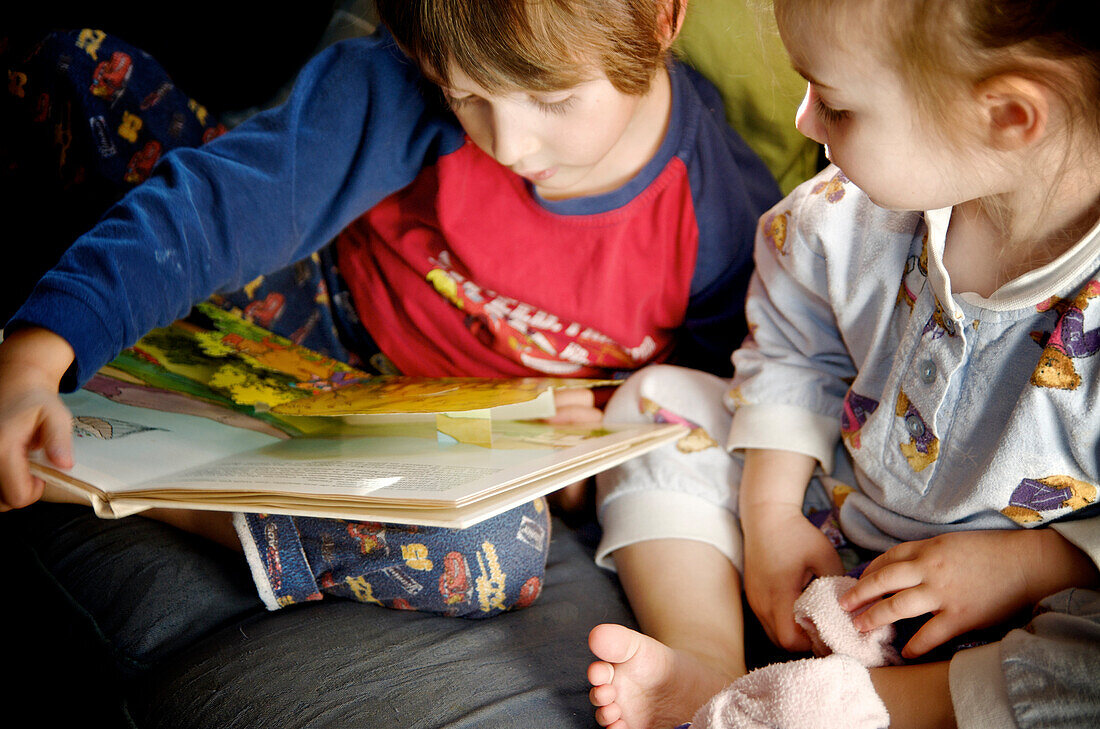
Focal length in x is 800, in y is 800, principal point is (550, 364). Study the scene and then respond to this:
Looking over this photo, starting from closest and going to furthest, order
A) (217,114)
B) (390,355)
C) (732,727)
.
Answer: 1. (732,727)
2. (390,355)
3. (217,114)

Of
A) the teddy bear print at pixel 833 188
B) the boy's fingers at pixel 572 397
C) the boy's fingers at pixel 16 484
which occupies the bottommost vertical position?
the boy's fingers at pixel 572 397

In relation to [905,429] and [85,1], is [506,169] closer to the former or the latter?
[905,429]

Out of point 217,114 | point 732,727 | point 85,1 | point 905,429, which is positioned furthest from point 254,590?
point 85,1

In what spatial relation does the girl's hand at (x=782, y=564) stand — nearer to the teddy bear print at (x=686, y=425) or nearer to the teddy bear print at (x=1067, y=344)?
the teddy bear print at (x=686, y=425)

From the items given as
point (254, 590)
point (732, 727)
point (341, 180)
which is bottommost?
point (254, 590)

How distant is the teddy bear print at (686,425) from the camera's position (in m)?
0.80

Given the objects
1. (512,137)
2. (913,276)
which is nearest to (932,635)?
(913,276)

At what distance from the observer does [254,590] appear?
726mm

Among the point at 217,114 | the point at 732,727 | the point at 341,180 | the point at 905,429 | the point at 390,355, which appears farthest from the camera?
the point at 217,114

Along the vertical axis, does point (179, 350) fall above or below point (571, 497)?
above

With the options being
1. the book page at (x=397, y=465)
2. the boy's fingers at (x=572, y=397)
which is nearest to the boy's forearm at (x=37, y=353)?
the book page at (x=397, y=465)

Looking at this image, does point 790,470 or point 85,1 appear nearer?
point 790,470

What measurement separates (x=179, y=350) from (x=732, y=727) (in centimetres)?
63

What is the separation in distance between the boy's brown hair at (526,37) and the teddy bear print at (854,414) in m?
0.35
